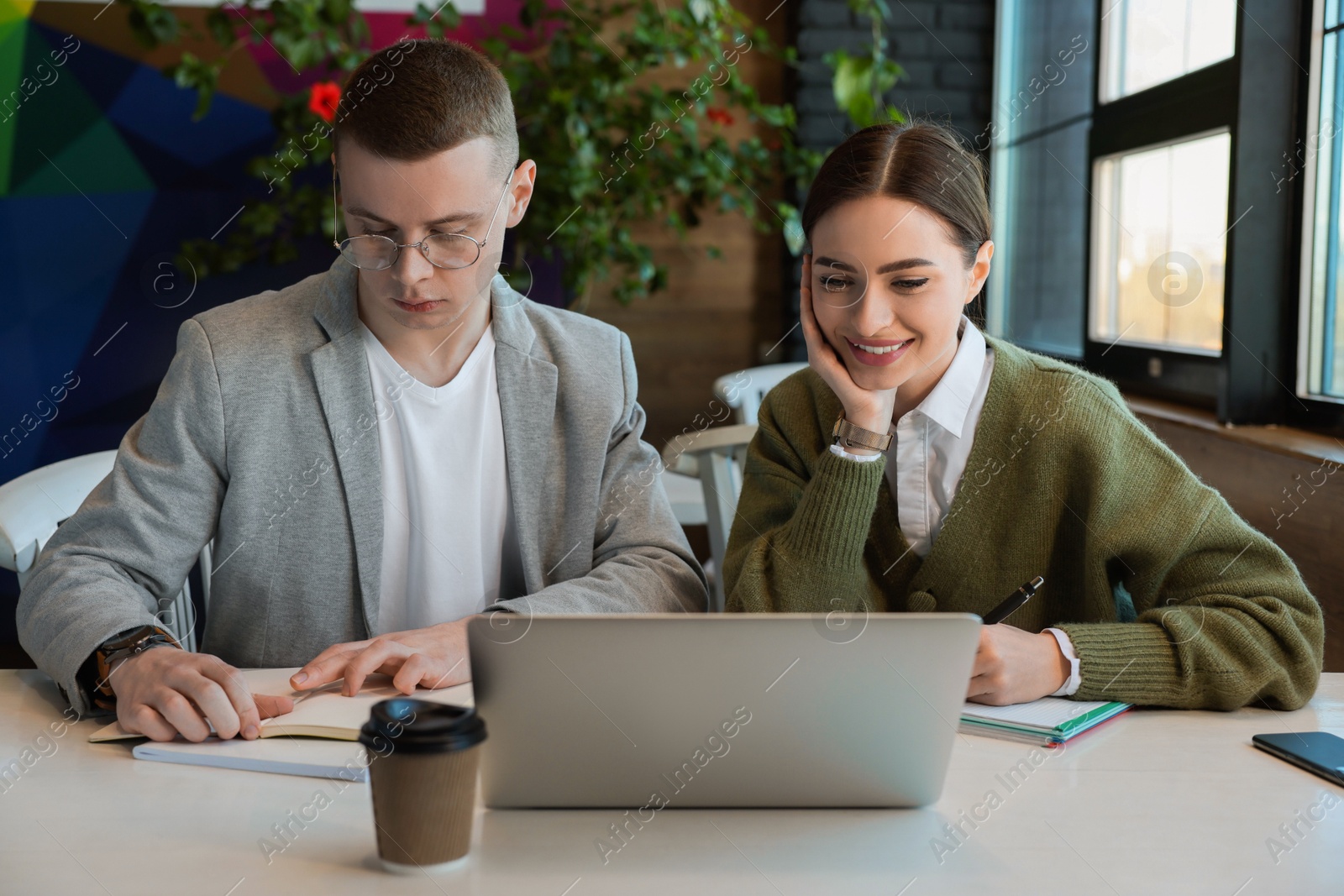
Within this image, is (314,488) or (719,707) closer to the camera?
(719,707)

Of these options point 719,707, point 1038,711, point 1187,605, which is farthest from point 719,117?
point 719,707

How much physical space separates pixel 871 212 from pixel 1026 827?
2.18ft

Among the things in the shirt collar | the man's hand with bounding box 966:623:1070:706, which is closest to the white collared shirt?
the shirt collar

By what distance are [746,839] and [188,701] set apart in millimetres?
A: 501

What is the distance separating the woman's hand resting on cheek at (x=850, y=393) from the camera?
1.27 meters

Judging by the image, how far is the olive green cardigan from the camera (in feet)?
3.62

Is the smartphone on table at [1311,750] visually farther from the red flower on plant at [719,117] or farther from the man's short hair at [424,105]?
the red flower on plant at [719,117]

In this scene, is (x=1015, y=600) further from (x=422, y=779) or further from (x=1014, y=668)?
(x=422, y=779)

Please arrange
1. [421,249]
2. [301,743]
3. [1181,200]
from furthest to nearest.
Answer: [1181,200] → [421,249] → [301,743]

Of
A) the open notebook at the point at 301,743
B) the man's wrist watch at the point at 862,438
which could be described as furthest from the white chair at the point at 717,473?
the open notebook at the point at 301,743

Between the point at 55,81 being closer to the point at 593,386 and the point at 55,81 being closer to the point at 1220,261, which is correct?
the point at 593,386

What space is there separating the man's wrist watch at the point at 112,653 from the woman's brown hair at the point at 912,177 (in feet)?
2.68

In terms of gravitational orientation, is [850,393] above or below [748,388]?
above

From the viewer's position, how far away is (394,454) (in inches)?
54.9
